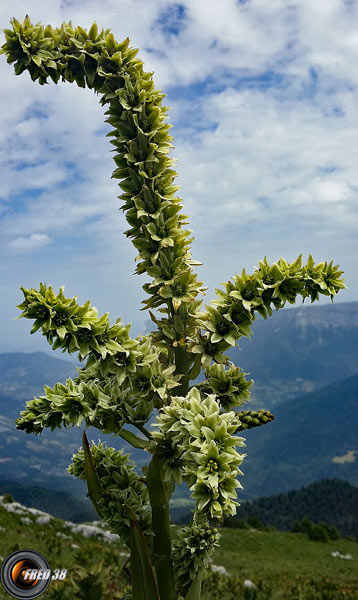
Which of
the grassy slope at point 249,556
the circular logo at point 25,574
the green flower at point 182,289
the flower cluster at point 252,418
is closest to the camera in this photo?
the flower cluster at point 252,418

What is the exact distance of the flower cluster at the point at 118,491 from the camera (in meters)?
4.11

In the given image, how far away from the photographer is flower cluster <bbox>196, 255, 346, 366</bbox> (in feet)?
11.3

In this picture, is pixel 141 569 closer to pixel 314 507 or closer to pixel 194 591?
pixel 194 591

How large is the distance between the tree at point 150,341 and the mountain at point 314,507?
451ft

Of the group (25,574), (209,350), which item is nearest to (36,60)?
(209,350)

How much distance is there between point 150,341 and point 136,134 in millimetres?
1770

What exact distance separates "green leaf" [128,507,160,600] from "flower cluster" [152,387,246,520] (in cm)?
77

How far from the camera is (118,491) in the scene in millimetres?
4199

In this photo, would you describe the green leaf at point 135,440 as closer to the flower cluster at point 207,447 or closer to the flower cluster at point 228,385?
the flower cluster at point 207,447

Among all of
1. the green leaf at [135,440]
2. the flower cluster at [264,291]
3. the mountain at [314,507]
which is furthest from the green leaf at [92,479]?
the mountain at [314,507]

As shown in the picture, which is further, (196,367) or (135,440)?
(196,367)

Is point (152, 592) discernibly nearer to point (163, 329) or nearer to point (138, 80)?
point (163, 329)

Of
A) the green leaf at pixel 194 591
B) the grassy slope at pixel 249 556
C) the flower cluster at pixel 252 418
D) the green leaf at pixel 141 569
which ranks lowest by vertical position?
the grassy slope at pixel 249 556

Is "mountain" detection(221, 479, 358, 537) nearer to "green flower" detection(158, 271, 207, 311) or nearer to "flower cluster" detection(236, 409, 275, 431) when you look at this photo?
"flower cluster" detection(236, 409, 275, 431)
